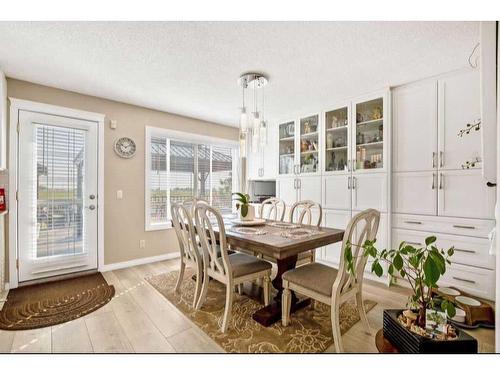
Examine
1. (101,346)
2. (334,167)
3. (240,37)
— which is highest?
(240,37)

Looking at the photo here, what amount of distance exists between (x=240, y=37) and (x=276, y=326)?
226cm

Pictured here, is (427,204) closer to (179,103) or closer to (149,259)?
(179,103)

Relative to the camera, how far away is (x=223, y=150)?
4.58 metres

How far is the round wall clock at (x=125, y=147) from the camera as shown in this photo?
323cm

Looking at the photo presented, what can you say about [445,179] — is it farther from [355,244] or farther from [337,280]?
[337,280]

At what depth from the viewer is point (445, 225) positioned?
8.07 ft

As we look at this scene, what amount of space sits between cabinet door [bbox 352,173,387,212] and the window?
2.37 m

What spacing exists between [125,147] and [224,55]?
204 centimetres

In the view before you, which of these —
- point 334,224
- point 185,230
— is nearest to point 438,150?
point 334,224

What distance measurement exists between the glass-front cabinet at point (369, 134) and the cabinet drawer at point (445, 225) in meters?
0.68

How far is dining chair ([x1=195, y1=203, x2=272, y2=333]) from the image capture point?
181cm

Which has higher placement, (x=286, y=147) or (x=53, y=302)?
(x=286, y=147)

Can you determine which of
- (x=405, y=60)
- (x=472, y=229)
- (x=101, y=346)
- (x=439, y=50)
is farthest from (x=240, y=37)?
(x=472, y=229)

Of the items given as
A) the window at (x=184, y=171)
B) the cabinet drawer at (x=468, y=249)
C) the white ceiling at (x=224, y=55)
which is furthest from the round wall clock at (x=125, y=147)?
the cabinet drawer at (x=468, y=249)
